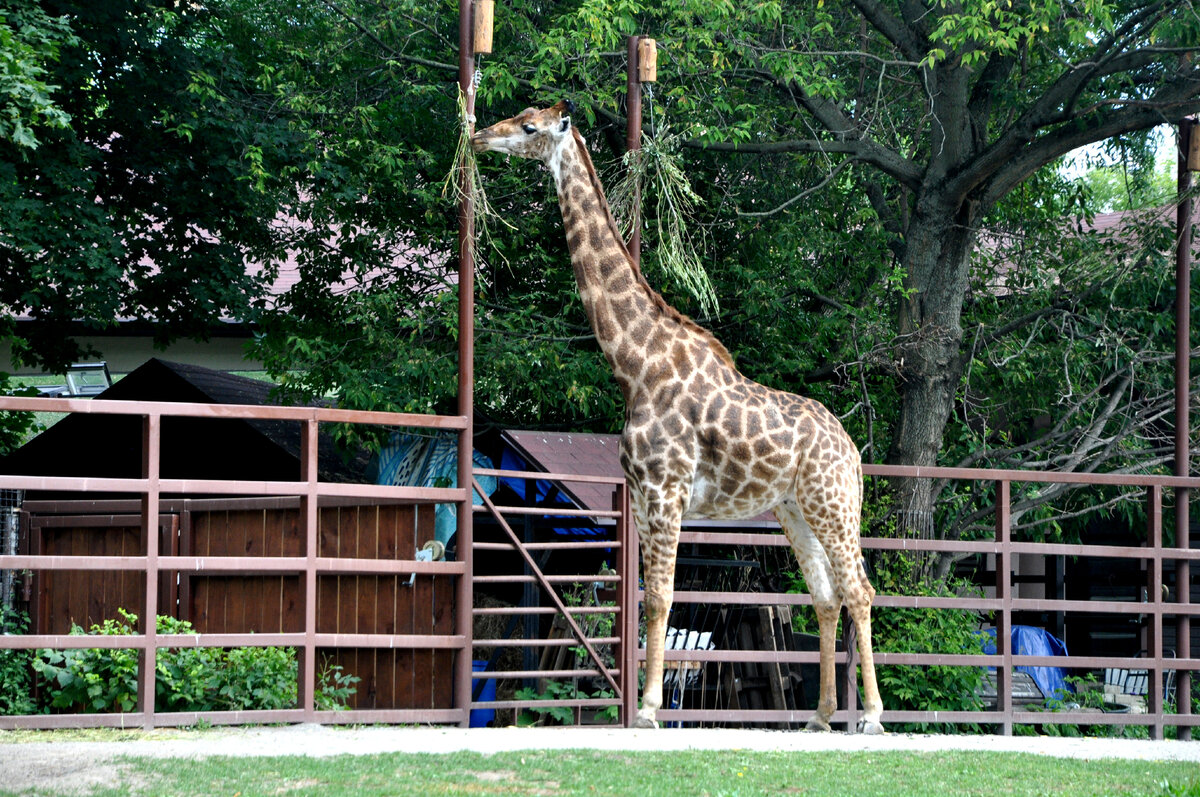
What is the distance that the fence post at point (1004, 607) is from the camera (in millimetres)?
9016

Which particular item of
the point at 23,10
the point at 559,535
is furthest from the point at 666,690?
the point at 23,10

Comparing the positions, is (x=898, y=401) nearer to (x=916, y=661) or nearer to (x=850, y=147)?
(x=850, y=147)

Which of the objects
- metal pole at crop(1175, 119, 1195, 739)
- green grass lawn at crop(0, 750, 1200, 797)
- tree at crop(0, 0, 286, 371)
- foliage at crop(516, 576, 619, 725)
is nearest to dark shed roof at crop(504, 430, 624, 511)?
foliage at crop(516, 576, 619, 725)

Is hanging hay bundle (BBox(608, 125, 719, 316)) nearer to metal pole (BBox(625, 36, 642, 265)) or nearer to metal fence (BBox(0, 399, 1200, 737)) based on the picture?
metal pole (BBox(625, 36, 642, 265))

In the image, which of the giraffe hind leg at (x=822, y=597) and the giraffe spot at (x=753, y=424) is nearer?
the giraffe spot at (x=753, y=424)

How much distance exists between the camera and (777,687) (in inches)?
431

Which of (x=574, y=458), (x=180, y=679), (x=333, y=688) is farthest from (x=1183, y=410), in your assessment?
(x=180, y=679)

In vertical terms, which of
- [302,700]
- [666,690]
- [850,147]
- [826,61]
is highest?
[826,61]

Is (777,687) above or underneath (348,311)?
underneath

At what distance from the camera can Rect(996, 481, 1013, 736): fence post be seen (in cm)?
902

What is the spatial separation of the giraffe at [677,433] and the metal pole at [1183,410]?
318cm

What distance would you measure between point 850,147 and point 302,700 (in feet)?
26.0

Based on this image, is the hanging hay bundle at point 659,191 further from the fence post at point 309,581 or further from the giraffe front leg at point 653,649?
the fence post at point 309,581

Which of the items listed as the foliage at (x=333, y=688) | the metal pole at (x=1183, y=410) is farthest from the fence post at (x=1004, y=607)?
the foliage at (x=333, y=688)
